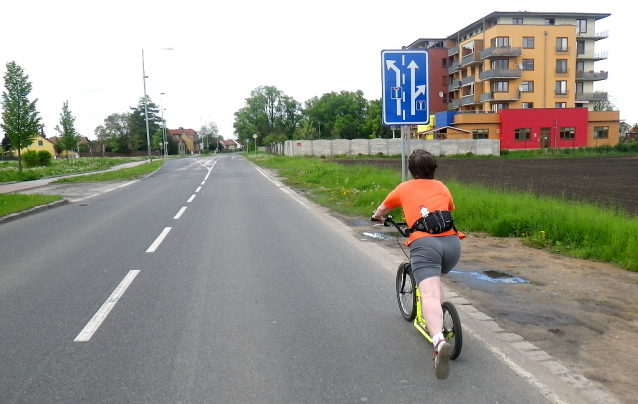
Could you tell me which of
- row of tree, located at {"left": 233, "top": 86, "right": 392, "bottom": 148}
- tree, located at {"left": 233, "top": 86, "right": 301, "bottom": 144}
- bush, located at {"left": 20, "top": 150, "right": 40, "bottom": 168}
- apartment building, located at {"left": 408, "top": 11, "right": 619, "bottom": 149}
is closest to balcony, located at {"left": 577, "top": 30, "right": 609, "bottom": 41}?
apartment building, located at {"left": 408, "top": 11, "right": 619, "bottom": 149}

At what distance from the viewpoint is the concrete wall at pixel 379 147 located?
59684mm

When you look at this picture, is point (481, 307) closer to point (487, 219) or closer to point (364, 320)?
point (364, 320)

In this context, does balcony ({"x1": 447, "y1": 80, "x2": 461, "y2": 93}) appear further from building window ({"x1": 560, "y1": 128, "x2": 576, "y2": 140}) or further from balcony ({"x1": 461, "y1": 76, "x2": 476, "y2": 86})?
building window ({"x1": 560, "y1": 128, "x2": 576, "y2": 140})

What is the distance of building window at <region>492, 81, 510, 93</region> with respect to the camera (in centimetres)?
6831

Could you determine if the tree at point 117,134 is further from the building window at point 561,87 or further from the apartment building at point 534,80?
the building window at point 561,87

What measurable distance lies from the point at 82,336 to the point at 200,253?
3724 mm

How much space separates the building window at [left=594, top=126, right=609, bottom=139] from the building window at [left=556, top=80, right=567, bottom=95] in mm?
6191

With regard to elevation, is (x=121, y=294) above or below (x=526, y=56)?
below

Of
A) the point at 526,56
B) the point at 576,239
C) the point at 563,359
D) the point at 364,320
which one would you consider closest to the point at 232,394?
the point at 364,320

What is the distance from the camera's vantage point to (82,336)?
4.54 metres

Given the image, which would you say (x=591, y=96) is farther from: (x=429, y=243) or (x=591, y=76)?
(x=429, y=243)

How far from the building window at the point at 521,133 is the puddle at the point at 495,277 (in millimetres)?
63560

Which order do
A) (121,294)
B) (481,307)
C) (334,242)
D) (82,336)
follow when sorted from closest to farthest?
(82,336), (481,307), (121,294), (334,242)

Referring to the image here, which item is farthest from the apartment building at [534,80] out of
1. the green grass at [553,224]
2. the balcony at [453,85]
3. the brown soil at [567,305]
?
the brown soil at [567,305]
